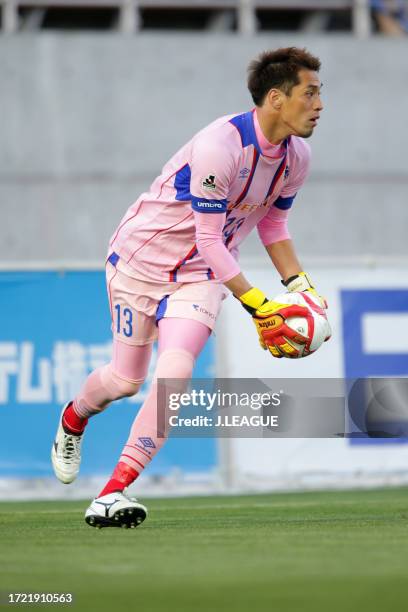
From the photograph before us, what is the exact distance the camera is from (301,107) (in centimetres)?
596

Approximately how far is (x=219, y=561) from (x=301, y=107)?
2.34m

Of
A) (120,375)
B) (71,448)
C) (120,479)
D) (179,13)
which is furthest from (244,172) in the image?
(179,13)

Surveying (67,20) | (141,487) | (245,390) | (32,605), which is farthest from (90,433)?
(67,20)

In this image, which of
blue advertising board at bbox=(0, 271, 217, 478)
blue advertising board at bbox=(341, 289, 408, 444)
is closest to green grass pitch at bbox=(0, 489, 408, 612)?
blue advertising board at bbox=(0, 271, 217, 478)

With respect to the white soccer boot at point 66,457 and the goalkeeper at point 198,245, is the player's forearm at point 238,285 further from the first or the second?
the white soccer boot at point 66,457

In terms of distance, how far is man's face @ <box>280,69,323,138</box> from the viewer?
19.6 feet

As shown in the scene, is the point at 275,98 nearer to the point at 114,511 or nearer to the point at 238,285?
the point at 238,285

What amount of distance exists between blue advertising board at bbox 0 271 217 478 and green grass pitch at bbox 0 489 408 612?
7.45 feet

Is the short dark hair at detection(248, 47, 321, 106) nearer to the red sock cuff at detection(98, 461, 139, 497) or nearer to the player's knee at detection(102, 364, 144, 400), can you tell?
the player's knee at detection(102, 364, 144, 400)

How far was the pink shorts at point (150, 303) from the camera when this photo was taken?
6.07 meters

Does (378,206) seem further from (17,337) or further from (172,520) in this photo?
(172,520)

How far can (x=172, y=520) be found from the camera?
21.6 feet

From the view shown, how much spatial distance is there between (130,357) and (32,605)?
2.83m

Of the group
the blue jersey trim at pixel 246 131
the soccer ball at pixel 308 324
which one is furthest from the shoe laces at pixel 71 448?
the blue jersey trim at pixel 246 131
